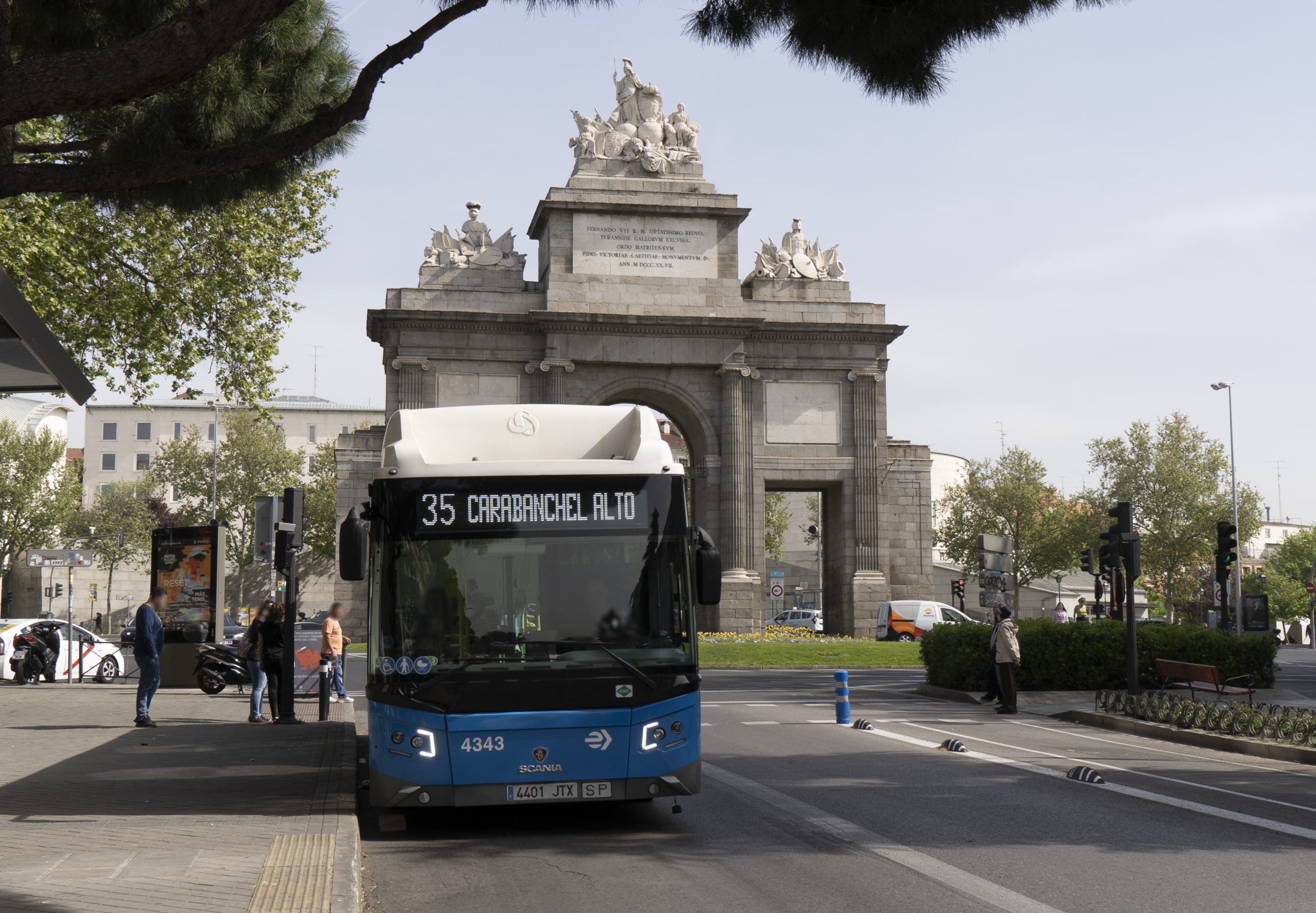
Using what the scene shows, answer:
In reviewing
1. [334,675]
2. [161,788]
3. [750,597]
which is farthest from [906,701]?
[750,597]

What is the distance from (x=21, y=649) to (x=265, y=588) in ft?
208

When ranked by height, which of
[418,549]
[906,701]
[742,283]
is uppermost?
[742,283]

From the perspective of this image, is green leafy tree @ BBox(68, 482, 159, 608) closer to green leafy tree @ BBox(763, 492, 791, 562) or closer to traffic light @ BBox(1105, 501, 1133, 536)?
green leafy tree @ BBox(763, 492, 791, 562)

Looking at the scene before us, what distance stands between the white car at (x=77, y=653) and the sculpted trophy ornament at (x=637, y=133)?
22290 mm

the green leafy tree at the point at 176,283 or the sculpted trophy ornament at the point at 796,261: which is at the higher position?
the sculpted trophy ornament at the point at 796,261

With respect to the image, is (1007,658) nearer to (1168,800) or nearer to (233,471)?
(1168,800)

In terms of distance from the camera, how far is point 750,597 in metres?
43.3

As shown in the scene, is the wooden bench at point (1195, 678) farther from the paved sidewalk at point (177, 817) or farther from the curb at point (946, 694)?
the paved sidewalk at point (177, 817)

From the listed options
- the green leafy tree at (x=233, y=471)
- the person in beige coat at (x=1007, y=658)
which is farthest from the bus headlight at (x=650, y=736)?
the green leafy tree at (x=233, y=471)

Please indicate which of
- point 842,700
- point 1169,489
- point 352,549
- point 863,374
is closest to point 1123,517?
point 842,700

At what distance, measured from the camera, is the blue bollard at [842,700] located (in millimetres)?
18031

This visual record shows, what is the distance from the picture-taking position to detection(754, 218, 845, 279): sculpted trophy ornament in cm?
4556

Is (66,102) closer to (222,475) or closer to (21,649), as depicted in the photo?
(21,649)

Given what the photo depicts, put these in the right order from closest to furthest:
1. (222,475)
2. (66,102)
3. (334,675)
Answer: (66,102) < (334,675) < (222,475)
